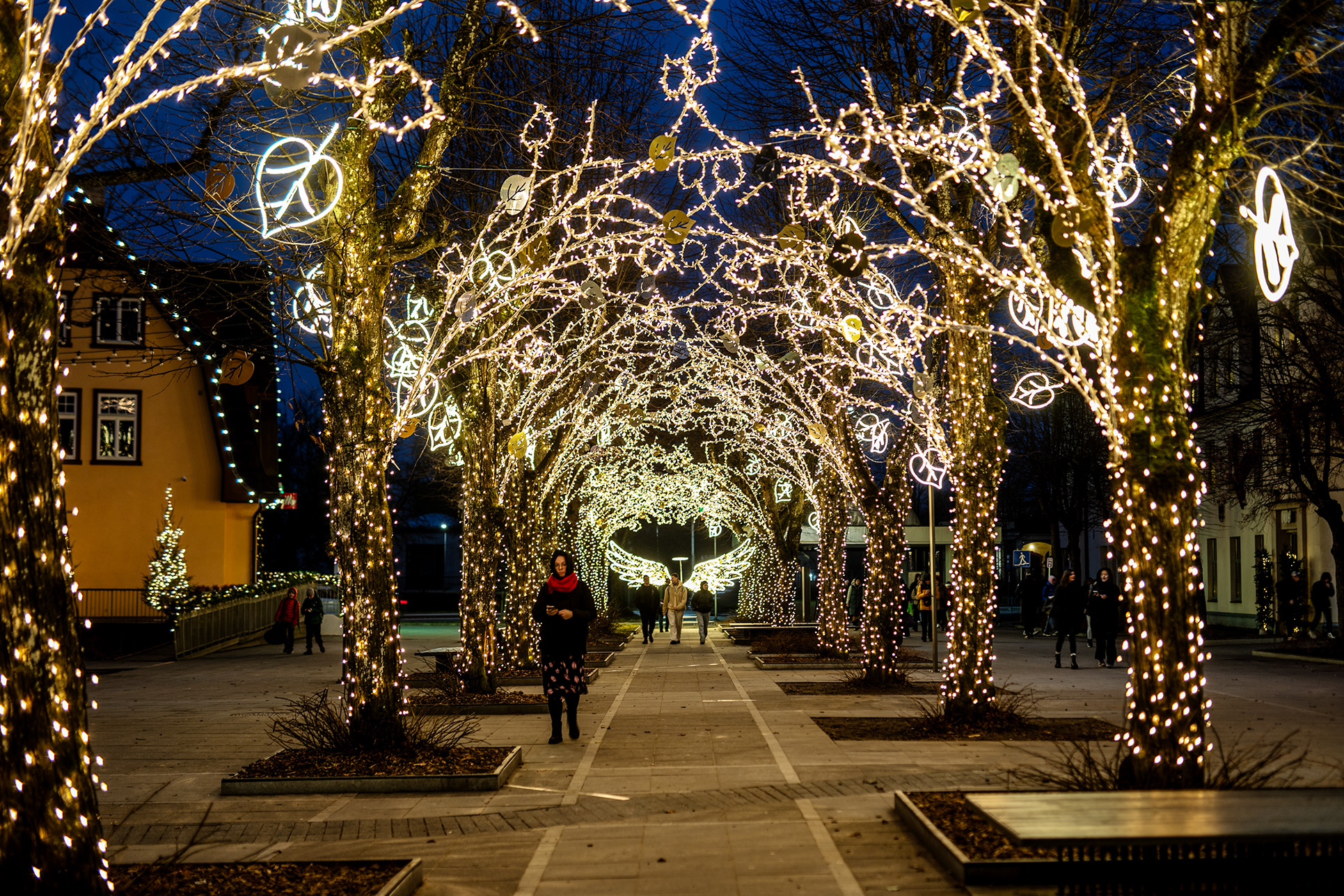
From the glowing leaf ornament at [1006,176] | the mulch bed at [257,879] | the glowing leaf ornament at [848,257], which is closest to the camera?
the mulch bed at [257,879]

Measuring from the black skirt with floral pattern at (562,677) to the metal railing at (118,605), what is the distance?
22.5 metres

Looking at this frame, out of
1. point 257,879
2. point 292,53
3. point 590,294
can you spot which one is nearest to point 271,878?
point 257,879

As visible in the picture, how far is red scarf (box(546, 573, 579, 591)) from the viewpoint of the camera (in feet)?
42.1

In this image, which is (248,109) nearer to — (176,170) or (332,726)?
(176,170)

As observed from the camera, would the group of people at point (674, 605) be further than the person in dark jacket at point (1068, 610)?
Yes

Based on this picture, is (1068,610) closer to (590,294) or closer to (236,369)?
(590,294)

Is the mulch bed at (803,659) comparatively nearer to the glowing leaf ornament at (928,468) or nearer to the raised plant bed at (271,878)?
the glowing leaf ornament at (928,468)

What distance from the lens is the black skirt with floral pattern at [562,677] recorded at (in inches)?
497

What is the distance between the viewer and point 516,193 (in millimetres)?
13031

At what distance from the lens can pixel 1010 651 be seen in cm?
2848

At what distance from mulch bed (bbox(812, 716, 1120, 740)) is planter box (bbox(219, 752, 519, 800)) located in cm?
431

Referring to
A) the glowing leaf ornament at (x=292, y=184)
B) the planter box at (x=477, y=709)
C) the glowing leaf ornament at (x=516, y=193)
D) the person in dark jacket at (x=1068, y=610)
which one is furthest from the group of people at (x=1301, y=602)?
the glowing leaf ornament at (x=292, y=184)

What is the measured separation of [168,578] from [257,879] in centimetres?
2557

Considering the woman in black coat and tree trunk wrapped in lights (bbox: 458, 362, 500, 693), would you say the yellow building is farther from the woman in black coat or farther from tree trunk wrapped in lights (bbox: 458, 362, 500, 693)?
the woman in black coat
